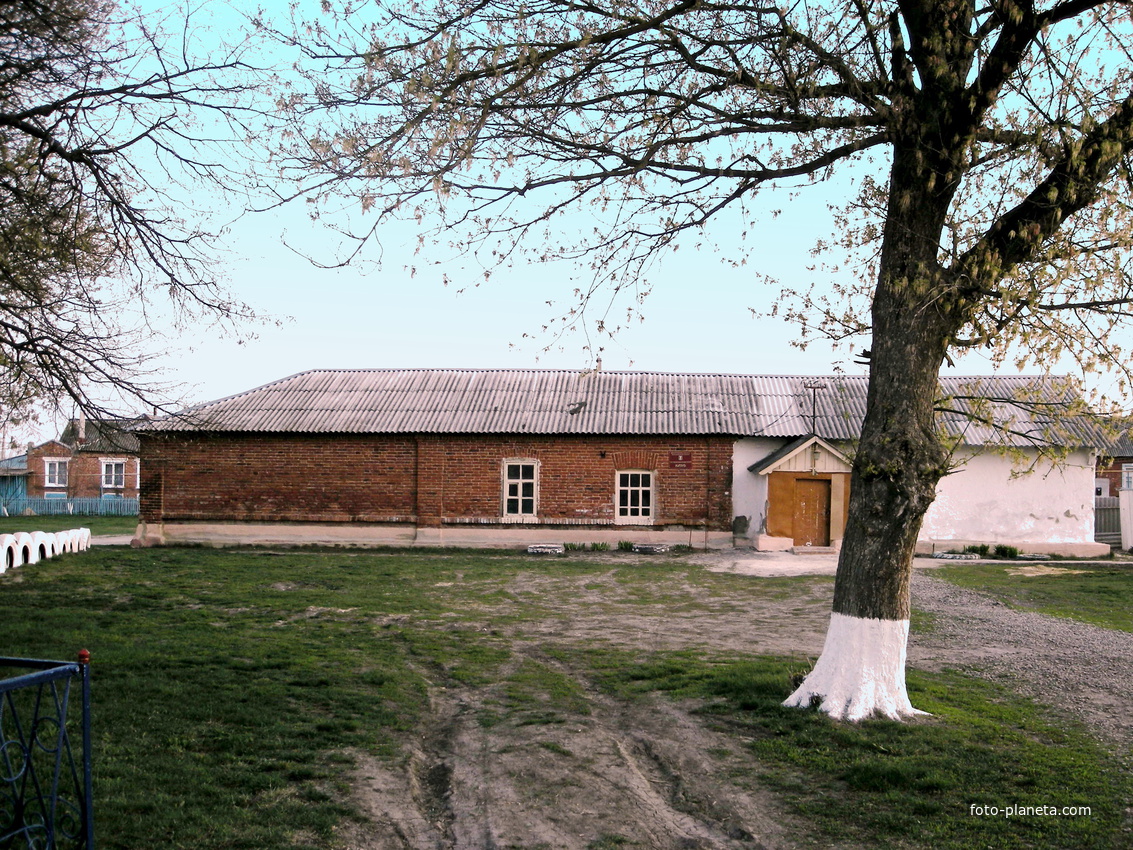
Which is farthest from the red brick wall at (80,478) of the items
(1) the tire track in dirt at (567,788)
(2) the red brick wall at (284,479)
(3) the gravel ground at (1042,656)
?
(1) the tire track in dirt at (567,788)

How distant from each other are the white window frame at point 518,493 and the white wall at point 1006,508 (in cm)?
1013

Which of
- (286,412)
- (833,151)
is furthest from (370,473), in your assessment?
(833,151)

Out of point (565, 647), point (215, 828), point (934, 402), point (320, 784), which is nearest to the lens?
point (215, 828)

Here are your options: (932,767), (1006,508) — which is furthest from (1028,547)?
(932,767)

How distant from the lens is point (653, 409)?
24812 millimetres

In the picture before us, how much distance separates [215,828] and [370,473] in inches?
762

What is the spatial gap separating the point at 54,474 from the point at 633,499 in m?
34.0

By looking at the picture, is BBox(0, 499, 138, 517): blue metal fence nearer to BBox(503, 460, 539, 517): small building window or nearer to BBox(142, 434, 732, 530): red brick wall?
BBox(142, 434, 732, 530): red brick wall

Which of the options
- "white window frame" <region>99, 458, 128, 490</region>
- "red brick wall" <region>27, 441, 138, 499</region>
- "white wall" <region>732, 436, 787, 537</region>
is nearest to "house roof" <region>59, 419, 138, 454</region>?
"white wall" <region>732, 436, 787, 537</region>

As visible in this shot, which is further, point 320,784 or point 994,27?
point 994,27

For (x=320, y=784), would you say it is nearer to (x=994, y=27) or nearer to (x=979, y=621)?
(x=994, y=27)

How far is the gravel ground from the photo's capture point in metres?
8.07

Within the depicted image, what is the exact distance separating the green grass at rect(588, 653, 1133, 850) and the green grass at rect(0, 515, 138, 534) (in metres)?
27.1

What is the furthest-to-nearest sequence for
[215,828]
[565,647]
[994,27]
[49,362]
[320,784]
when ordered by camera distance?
[565,647] < [49,362] < [994,27] < [320,784] < [215,828]
